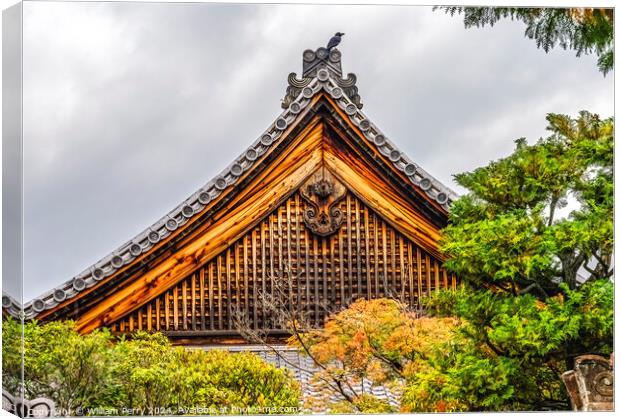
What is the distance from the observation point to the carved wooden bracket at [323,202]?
1135 cm

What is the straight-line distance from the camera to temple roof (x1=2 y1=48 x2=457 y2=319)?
11.0 m

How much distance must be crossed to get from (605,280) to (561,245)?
0.57 meters

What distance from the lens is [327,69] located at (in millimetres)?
11320

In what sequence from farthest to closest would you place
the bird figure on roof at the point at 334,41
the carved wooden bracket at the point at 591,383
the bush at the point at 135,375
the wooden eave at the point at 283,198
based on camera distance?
1. the bird figure on roof at the point at 334,41
2. the wooden eave at the point at 283,198
3. the carved wooden bracket at the point at 591,383
4. the bush at the point at 135,375

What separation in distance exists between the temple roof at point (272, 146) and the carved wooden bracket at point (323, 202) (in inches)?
19.6

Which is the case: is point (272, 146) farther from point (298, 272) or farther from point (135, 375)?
point (135, 375)

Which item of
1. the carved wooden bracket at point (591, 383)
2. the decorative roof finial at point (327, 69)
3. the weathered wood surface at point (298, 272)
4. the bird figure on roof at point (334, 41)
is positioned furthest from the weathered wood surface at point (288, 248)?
the carved wooden bracket at point (591, 383)

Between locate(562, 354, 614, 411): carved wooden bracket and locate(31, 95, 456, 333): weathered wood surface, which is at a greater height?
locate(31, 95, 456, 333): weathered wood surface

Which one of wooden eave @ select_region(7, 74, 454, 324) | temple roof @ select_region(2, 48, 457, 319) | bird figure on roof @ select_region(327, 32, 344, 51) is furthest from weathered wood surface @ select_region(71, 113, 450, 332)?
bird figure on roof @ select_region(327, 32, 344, 51)

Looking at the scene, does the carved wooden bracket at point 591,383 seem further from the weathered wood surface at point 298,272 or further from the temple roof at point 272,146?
the temple roof at point 272,146

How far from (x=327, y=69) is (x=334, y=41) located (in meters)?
0.26

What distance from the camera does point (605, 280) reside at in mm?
11086

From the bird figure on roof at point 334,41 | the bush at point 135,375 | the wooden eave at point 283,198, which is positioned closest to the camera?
the bush at point 135,375

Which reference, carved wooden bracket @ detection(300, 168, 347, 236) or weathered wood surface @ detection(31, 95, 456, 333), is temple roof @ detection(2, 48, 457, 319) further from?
carved wooden bracket @ detection(300, 168, 347, 236)
